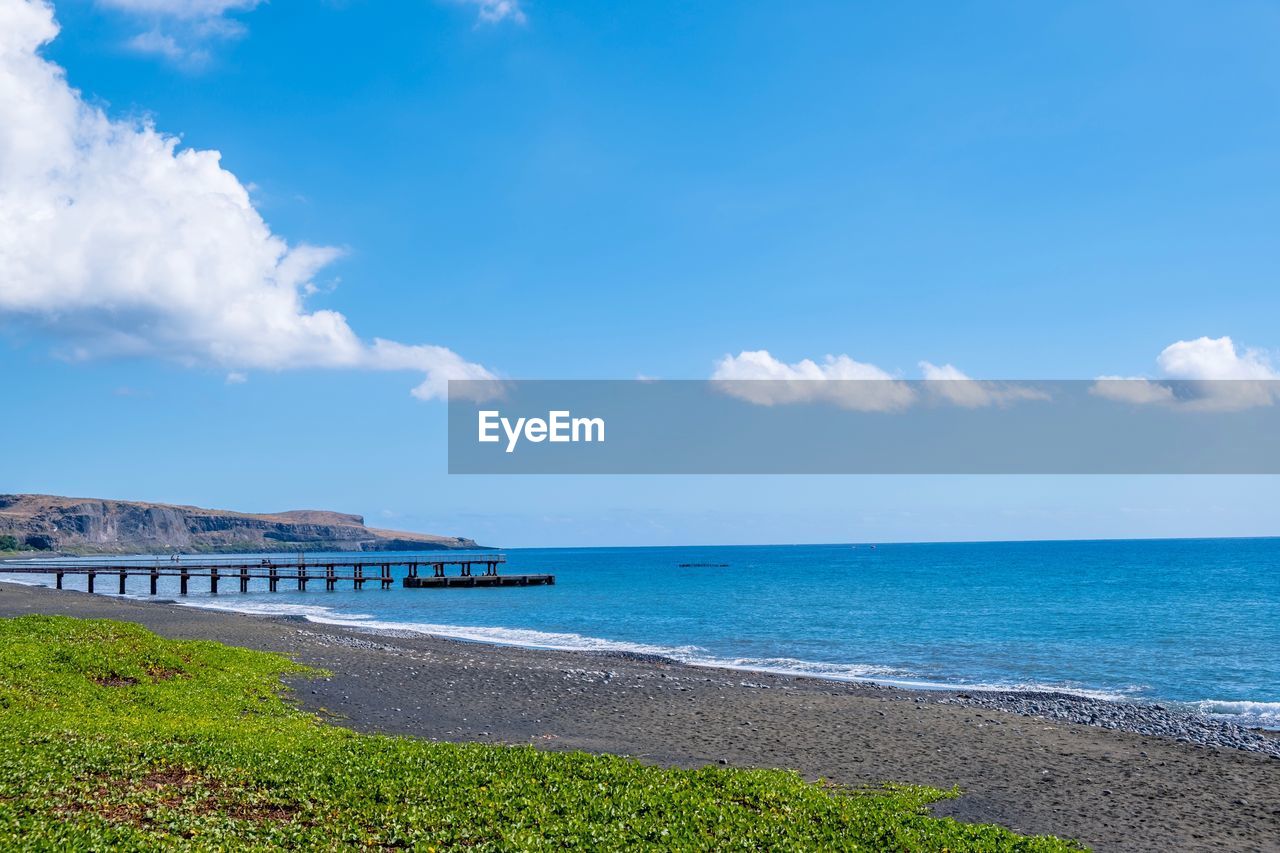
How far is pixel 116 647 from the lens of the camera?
20.1 meters

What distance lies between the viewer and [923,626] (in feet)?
168

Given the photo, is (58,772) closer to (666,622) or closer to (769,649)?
(769,649)

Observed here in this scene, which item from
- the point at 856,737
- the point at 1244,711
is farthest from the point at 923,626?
the point at 856,737

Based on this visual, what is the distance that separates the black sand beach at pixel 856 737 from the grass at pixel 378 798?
204 centimetres

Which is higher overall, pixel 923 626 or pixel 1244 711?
pixel 1244 711

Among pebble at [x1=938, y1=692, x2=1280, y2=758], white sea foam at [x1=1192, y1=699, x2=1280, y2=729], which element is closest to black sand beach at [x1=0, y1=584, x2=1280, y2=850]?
pebble at [x1=938, y1=692, x2=1280, y2=758]

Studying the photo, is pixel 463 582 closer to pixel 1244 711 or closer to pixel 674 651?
pixel 674 651

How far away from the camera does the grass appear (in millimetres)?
9188

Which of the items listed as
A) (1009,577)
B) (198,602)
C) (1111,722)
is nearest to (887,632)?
(1111,722)

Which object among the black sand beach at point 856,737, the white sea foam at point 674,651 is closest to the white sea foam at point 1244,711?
the white sea foam at point 674,651

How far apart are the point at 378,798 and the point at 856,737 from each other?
1040 centimetres

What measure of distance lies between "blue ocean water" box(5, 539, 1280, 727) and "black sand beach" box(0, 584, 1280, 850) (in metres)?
8.07

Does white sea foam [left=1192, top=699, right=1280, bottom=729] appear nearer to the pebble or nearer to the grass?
the pebble

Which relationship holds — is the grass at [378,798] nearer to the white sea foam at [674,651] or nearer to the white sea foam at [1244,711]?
the white sea foam at [1244,711]
